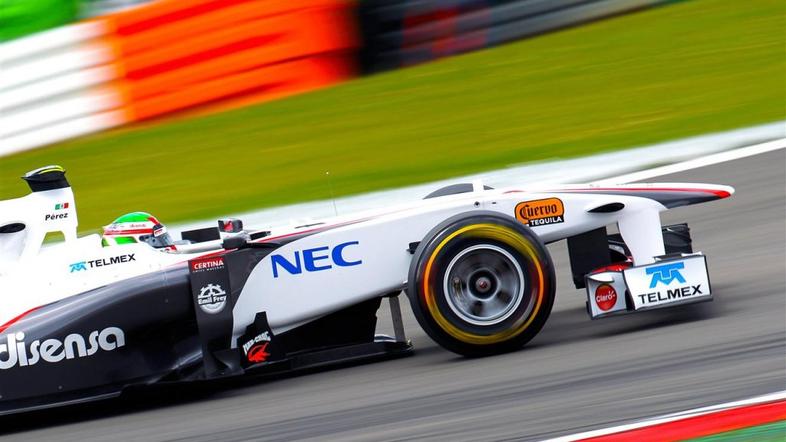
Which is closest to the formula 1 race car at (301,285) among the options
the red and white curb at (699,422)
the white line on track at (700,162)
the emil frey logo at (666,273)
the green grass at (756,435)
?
the emil frey logo at (666,273)

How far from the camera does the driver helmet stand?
640 cm

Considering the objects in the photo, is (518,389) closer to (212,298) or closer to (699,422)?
(699,422)

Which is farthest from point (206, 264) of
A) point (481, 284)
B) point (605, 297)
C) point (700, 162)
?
point (700, 162)

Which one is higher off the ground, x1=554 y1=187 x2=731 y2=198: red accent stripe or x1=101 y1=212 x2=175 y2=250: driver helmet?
x1=101 y1=212 x2=175 y2=250: driver helmet

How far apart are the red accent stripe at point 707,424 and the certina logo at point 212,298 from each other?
7.61ft

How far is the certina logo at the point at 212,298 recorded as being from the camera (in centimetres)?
618

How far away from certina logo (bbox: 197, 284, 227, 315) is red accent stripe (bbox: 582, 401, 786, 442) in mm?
2320

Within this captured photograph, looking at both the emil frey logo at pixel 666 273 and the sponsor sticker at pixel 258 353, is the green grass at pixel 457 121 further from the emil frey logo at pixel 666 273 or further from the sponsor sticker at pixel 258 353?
the emil frey logo at pixel 666 273

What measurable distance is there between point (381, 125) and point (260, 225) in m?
2.81

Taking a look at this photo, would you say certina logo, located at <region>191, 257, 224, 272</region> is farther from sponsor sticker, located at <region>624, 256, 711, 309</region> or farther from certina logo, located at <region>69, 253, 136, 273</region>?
sponsor sticker, located at <region>624, 256, 711, 309</region>

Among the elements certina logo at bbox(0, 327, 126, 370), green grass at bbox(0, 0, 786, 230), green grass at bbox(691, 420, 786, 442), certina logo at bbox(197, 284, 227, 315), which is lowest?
green grass at bbox(691, 420, 786, 442)

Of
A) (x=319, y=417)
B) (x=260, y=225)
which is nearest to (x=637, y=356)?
(x=319, y=417)

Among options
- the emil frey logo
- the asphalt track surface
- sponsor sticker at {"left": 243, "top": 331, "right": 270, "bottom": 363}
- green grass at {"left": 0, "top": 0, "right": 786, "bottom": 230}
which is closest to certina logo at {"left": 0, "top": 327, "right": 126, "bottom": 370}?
the asphalt track surface

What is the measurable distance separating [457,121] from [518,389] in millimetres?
7164
